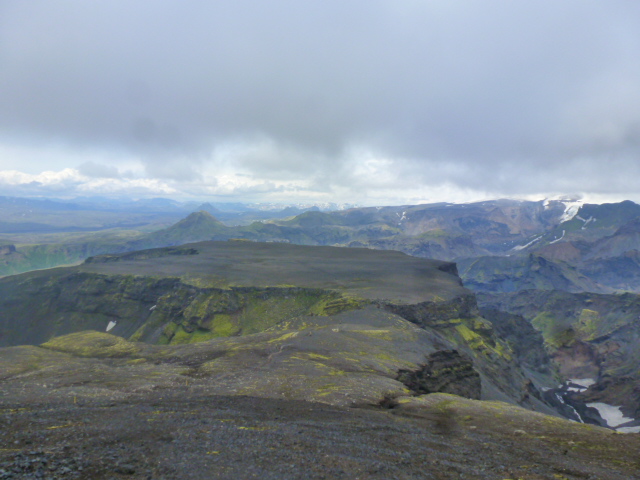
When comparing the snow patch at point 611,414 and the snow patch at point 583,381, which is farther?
the snow patch at point 583,381

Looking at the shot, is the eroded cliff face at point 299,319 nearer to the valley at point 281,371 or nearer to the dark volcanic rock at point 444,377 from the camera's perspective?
the dark volcanic rock at point 444,377

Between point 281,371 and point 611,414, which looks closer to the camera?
point 281,371

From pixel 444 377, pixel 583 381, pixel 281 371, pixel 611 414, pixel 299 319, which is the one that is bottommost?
pixel 583 381

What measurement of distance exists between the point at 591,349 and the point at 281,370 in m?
222

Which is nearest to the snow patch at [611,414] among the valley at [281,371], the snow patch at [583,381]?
the valley at [281,371]

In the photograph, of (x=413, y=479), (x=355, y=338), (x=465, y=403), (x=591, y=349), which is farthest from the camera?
(x=591, y=349)

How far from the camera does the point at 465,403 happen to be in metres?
34.3

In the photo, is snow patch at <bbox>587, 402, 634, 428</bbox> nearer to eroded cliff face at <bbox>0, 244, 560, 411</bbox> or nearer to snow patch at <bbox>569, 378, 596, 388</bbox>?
eroded cliff face at <bbox>0, 244, 560, 411</bbox>

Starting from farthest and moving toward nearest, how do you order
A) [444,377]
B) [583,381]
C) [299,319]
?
[583,381] → [299,319] → [444,377]

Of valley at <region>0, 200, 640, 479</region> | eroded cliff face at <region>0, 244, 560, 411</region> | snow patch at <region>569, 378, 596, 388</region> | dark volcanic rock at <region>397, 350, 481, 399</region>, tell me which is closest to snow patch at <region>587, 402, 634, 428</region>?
valley at <region>0, 200, 640, 479</region>

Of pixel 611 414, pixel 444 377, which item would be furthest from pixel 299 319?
pixel 611 414

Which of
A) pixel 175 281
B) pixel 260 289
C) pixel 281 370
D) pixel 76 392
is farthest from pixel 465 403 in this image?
pixel 175 281

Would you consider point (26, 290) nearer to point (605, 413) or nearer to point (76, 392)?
point (76, 392)

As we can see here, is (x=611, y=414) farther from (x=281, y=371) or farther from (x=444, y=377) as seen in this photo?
(x=281, y=371)
